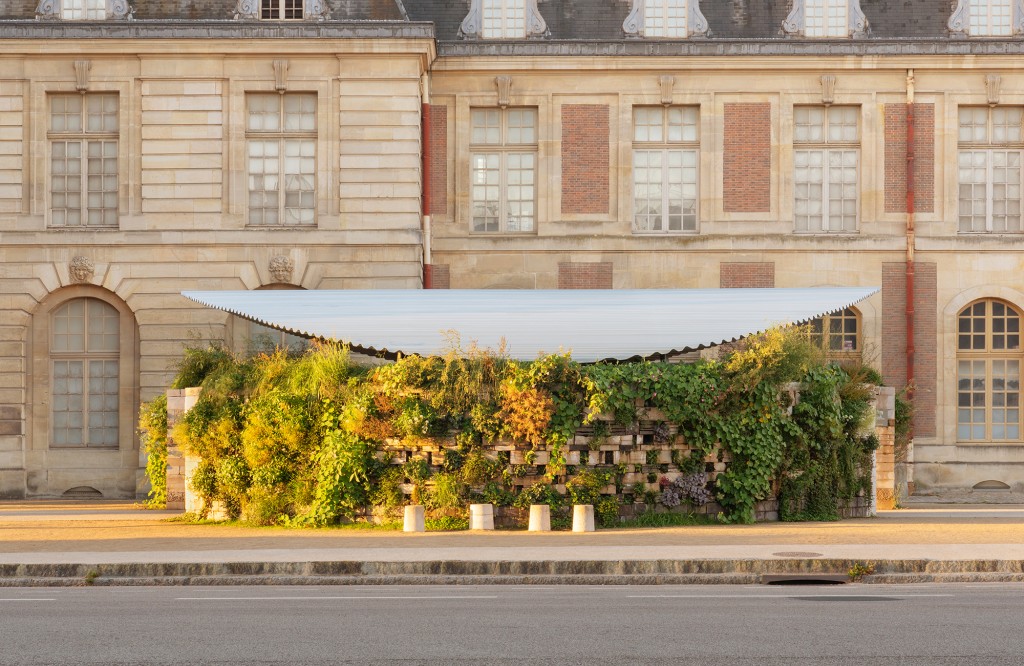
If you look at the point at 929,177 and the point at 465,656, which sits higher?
the point at 929,177

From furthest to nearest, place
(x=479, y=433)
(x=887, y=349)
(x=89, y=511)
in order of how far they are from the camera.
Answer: (x=887, y=349), (x=89, y=511), (x=479, y=433)

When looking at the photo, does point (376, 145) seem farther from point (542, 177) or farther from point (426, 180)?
point (542, 177)

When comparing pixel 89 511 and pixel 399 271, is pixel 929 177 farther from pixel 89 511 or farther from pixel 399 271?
pixel 89 511

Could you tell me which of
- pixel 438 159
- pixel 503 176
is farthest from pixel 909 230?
pixel 438 159

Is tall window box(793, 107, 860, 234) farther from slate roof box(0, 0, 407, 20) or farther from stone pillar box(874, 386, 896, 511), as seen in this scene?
slate roof box(0, 0, 407, 20)

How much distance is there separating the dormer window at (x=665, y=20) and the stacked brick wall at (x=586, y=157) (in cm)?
170

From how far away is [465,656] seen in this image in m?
9.23

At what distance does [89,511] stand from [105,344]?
4.97 meters

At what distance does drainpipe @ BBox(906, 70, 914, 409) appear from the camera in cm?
2977

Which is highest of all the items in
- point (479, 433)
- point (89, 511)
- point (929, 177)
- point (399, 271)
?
point (929, 177)

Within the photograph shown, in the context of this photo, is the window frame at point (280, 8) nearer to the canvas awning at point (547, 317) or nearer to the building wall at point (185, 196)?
the building wall at point (185, 196)

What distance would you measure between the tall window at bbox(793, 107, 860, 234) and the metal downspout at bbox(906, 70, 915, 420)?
979 millimetres

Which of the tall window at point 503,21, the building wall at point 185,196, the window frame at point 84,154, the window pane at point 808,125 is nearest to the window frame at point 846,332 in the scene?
the window pane at point 808,125

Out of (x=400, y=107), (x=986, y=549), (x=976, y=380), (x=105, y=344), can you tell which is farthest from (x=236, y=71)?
(x=986, y=549)
